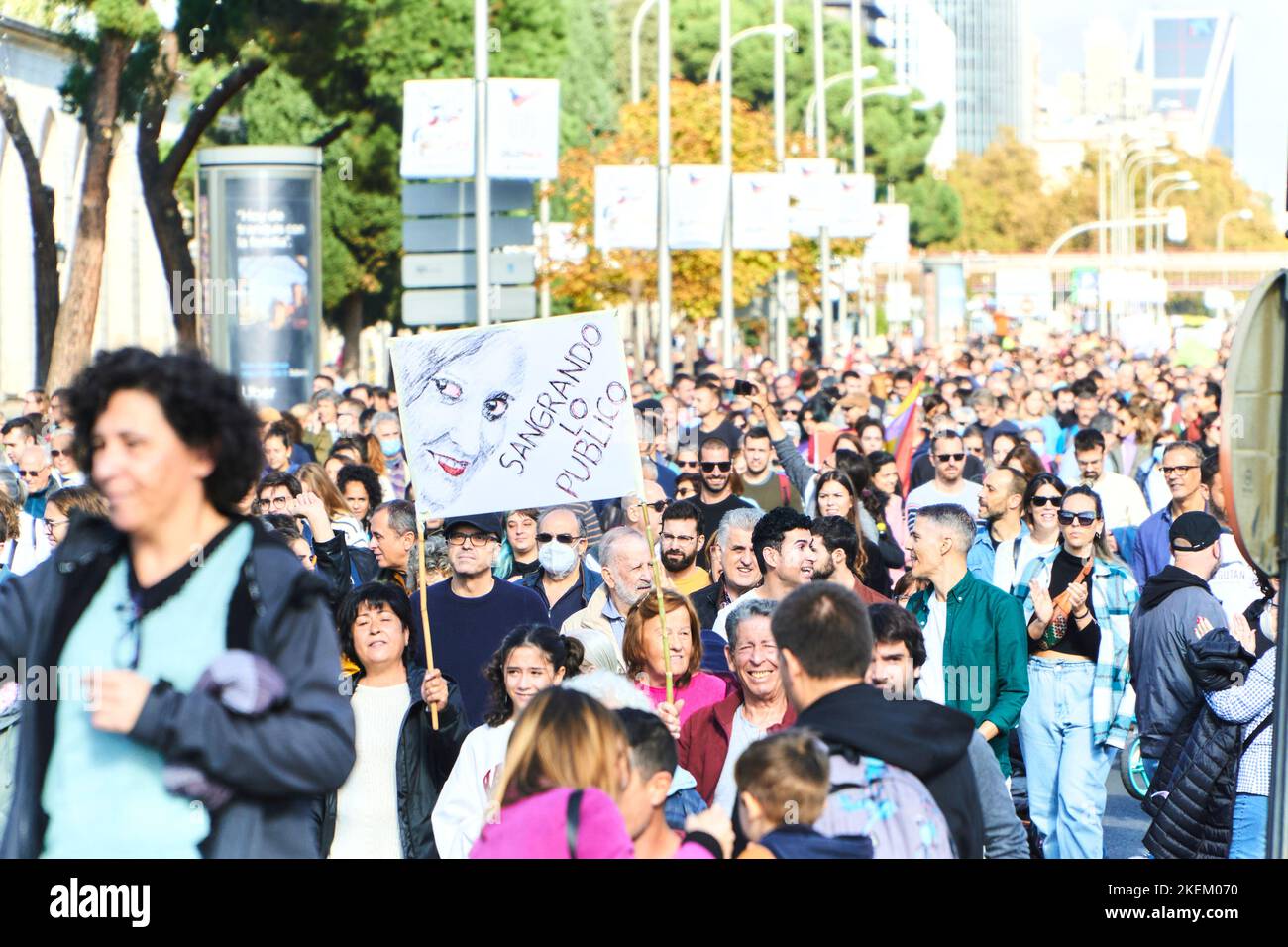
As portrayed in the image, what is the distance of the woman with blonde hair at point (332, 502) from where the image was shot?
11438mm

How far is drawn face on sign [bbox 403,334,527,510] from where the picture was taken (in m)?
8.21

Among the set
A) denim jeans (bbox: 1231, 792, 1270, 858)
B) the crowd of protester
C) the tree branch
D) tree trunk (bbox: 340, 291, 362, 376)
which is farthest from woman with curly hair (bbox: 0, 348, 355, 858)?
tree trunk (bbox: 340, 291, 362, 376)

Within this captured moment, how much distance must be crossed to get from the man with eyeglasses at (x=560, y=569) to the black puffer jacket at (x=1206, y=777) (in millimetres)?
3134

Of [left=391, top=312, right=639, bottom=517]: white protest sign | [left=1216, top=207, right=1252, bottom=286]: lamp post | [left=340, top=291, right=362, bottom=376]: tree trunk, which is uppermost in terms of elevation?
[left=1216, top=207, right=1252, bottom=286]: lamp post

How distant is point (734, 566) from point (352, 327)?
138 feet

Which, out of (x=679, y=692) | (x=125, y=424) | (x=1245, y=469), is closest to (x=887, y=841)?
(x=1245, y=469)

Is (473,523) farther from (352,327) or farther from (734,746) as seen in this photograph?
(352,327)

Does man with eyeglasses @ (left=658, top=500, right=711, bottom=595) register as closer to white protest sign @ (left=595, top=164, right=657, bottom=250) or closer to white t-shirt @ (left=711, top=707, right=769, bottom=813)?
white t-shirt @ (left=711, top=707, right=769, bottom=813)

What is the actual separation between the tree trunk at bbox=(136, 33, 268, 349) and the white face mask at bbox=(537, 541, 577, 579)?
18.9 meters

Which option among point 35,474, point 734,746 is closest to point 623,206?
point 35,474

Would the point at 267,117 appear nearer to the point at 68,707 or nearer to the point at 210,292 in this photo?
the point at 210,292

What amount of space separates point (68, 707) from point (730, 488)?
893cm

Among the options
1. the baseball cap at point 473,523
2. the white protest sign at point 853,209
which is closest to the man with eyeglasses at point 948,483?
the baseball cap at point 473,523

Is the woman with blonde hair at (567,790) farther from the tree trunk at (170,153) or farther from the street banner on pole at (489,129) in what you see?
the tree trunk at (170,153)
